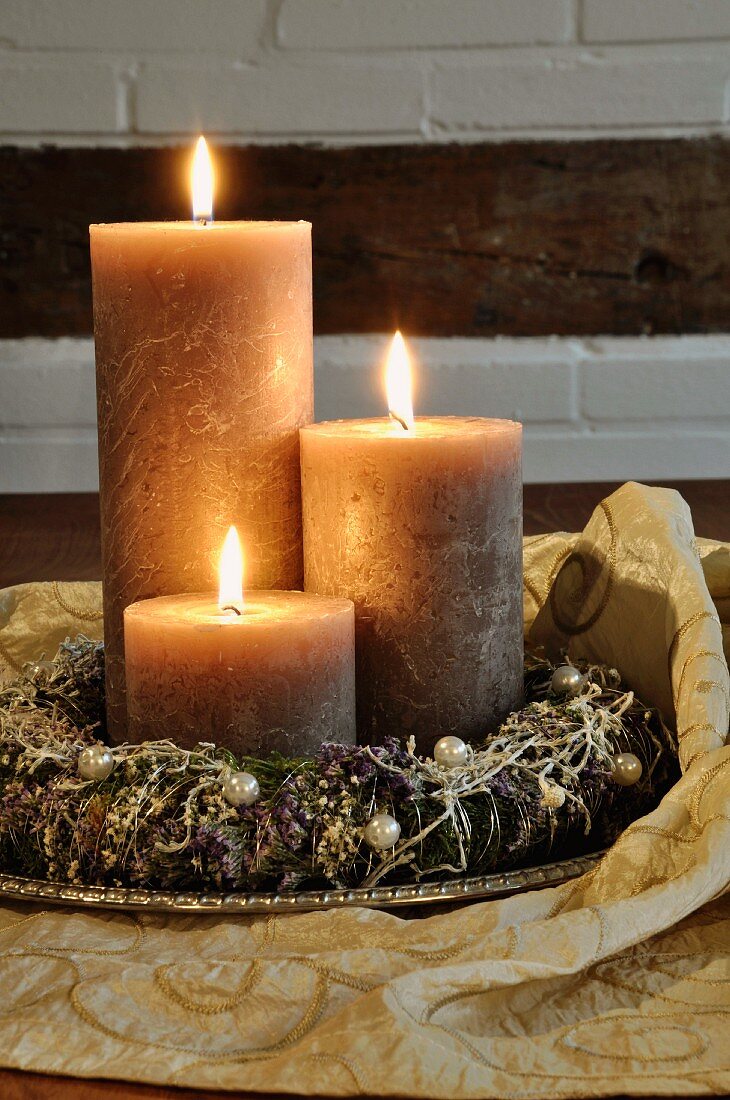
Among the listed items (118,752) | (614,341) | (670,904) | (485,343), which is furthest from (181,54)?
(670,904)

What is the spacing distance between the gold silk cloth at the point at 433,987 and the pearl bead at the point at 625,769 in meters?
0.02

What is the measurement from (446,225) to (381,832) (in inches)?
51.3

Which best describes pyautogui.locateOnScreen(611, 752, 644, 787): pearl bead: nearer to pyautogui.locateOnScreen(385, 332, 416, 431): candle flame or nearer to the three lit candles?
the three lit candles

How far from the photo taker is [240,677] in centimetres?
62

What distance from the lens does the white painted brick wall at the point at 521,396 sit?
5.87 ft

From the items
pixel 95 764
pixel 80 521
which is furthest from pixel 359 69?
pixel 95 764

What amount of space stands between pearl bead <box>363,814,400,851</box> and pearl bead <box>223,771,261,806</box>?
0.16 ft

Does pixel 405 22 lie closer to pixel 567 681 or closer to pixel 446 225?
pixel 446 225

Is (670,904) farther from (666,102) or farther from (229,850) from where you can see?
(666,102)

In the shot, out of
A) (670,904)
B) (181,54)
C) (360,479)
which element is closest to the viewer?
(670,904)

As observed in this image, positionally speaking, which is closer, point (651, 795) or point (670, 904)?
point (670, 904)

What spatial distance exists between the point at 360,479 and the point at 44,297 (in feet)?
3.95

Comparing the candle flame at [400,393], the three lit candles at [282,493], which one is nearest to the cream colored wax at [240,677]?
the three lit candles at [282,493]

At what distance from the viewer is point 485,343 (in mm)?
1803
